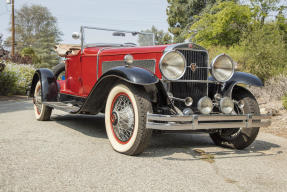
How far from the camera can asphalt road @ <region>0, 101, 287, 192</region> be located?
249 cm

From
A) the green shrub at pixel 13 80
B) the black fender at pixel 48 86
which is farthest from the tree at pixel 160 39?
the green shrub at pixel 13 80

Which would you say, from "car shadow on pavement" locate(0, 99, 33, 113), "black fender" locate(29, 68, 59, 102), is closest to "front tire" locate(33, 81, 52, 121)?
"black fender" locate(29, 68, 59, 102)

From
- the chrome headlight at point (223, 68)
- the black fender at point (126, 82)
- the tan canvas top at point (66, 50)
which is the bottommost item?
the black fender at point (126, 82)

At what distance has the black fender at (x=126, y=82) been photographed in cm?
330

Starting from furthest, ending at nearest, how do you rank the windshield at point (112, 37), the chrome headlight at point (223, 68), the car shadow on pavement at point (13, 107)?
the car shadow on pavement at point (13, 107), the windshield at point (112, 37), the chrome headlight at point (223, 68)

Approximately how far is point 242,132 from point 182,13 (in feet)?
99.7

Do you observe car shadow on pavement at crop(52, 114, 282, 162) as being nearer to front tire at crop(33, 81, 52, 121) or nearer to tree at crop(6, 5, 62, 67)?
front tire at crop(33, 81, 52, 121)

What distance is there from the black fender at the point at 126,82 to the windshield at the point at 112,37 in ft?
Answer: 5.18

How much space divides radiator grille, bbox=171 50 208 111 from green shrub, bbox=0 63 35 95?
982cm

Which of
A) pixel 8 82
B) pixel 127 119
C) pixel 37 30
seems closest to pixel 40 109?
pixel 127 119

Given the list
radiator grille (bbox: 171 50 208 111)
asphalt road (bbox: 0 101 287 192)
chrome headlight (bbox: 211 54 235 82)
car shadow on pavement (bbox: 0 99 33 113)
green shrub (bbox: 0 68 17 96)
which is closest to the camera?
asphalt road (bbox: 0 101 287 192)

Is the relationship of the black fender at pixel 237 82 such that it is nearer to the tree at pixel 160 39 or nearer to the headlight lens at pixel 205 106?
the headlight lens at pixel 205 106

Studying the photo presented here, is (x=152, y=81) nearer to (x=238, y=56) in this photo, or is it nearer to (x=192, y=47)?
(x=192, y=47)

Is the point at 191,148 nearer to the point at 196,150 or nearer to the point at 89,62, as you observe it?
the point at 196,150
